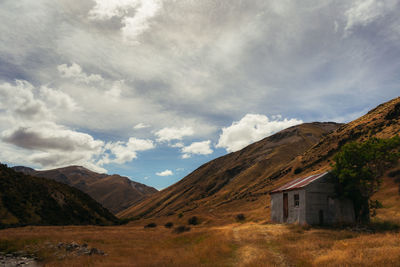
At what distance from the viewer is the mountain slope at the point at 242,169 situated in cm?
8772

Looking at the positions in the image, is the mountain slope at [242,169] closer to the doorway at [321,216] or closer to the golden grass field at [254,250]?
the doorway at [321,216]

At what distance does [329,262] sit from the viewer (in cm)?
1208

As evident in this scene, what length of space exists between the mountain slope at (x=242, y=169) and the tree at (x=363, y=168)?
5319cm

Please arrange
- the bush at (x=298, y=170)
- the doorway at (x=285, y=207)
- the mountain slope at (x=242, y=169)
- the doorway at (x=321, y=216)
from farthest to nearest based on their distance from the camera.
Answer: the mountain slope at (x=242, y=169) < the bush at (x=298, y=170) < the doorway at (x=285, y=207) < the doorway at (x=321, y=216)

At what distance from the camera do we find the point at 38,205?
45.6 metres

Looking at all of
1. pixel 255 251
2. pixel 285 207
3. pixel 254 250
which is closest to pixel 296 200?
pixel 285 207

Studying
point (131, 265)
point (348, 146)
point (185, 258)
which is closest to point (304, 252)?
point (185, 258)

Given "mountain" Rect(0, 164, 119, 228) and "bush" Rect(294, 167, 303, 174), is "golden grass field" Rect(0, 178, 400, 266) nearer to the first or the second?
"mountain" Rect(0, 164, 119, 228)

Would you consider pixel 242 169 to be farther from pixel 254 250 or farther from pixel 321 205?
pixel 254 250

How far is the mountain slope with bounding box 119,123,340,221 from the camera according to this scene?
288 feet

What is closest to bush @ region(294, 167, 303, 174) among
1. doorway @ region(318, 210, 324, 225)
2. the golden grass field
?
the golden grass field

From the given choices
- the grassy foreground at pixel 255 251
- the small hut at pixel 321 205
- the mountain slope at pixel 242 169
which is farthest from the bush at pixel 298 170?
the grassy foreground at pixel 255 251

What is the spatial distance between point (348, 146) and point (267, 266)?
17.8 meters

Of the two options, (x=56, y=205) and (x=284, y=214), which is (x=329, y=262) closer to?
(x=284, y=214)
